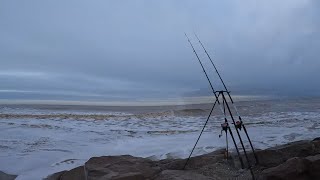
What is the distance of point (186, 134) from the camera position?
→ 43.0ft

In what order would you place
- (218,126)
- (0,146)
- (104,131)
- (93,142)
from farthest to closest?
(218,126), (104,131), (93,142), (0,146)

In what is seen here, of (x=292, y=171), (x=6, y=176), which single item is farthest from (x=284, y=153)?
(x=6, y=176)

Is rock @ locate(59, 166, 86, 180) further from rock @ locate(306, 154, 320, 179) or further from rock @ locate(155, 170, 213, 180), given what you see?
rock @ locate(306, 154, 320, 179)

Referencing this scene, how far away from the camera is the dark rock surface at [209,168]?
5465 mm

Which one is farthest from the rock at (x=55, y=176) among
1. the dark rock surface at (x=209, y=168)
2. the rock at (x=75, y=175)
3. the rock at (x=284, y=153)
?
the rock at (x=284, y=153)

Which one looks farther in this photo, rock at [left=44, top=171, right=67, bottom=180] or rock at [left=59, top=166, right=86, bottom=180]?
rock at [left=44, top=171, right=67, bottom=180]

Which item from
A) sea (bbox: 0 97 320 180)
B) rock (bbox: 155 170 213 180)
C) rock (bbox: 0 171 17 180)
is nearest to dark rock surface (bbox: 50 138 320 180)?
rock (bbox: 155 170 213 180)

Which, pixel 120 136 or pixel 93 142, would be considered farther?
pixel 120 136

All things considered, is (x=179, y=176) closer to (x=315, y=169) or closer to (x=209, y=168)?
(x=209, y=168)

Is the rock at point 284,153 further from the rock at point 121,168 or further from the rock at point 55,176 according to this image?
the rock at point 55,176

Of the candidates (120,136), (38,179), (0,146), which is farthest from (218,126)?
(38,179)

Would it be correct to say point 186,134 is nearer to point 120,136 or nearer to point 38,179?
point 120,136

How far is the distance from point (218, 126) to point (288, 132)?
128 inches

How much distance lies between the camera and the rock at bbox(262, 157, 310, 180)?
535cm
